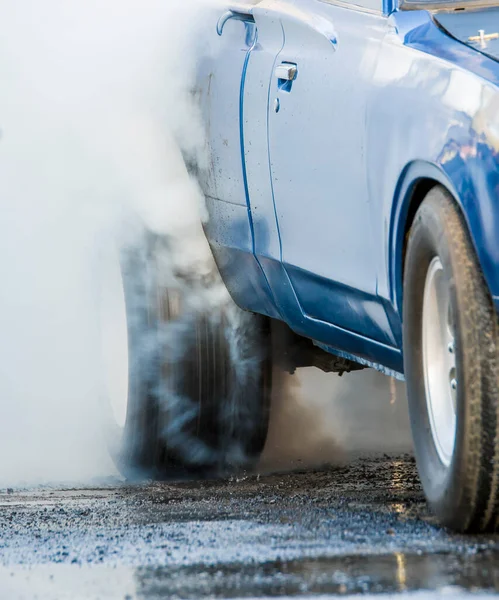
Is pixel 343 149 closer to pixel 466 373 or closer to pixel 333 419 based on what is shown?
pixel 466 373

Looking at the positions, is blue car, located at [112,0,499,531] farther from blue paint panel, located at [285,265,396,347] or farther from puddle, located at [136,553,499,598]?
puddle, located at [136,553,499,598]

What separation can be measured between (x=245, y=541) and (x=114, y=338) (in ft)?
8.50

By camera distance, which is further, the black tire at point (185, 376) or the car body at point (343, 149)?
the black tire at point (185, 376)

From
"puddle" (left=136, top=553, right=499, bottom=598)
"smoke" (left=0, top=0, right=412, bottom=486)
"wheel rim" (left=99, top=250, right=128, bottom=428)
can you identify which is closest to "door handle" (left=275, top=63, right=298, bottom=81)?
"smoke" (left=0, top=0, right=412, bottom=486)

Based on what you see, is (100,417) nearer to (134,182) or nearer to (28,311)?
(134,182)

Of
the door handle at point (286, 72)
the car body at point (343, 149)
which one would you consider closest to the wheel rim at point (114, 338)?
the car body at point (343, 149)

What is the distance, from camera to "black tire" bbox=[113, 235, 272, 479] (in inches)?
194

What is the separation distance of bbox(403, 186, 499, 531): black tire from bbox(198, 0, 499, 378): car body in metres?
0.05

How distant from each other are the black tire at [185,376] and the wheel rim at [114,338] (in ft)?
0.76

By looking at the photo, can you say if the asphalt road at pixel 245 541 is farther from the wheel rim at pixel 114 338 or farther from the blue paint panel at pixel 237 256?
the blue paint panel at pixel 237 256

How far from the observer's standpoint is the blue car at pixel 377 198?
282cm

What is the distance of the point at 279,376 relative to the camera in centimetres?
520

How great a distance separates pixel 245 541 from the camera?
121 inches

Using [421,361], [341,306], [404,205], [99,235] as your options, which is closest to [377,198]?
[404,205]
